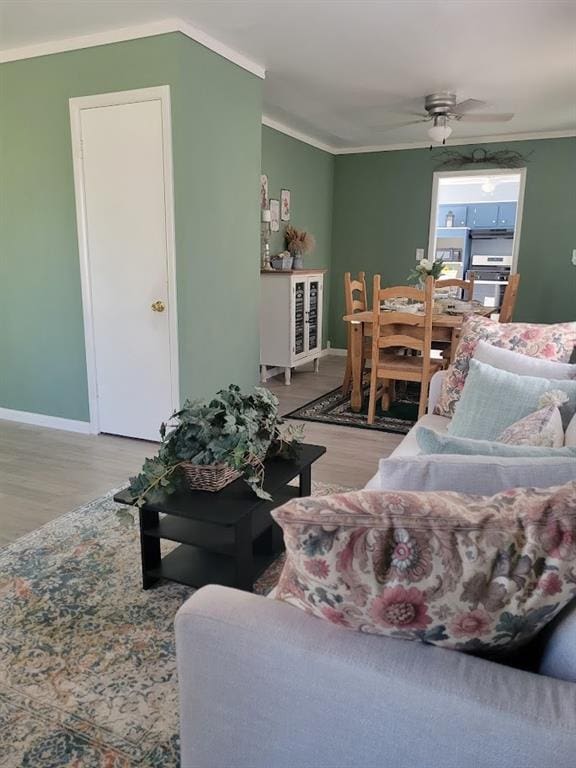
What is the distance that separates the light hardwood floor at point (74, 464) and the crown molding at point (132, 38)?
2489 millimetres

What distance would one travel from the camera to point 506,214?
346 inches

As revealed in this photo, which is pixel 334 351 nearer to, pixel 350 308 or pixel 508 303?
pixel 350 308

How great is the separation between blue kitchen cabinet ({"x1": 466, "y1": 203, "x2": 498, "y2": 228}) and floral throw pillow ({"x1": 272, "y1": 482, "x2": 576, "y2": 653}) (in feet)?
29.2

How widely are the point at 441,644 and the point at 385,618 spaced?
98 mm

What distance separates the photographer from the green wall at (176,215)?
11.2 feet

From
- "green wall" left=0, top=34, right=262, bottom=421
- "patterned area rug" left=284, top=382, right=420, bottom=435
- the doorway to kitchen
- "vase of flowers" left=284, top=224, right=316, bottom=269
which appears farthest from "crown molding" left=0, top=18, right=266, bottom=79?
the doorway to kitchen

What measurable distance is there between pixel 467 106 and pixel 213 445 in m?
3.70

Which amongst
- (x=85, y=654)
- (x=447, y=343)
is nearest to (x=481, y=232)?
(x=447, y=343)

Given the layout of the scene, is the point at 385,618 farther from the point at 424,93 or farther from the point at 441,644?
the point at 424,93

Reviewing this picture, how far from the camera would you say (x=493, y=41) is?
3.48 m

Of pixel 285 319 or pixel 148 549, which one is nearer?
pixel 148 549

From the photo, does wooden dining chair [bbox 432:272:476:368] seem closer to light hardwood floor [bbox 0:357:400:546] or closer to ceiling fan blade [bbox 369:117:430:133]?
light hardwood floor [bbox 0:357:400:546]

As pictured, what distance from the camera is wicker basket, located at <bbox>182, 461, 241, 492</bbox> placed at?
194 centimetres

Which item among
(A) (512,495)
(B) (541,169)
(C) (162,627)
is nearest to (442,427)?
(C) (162,627)
